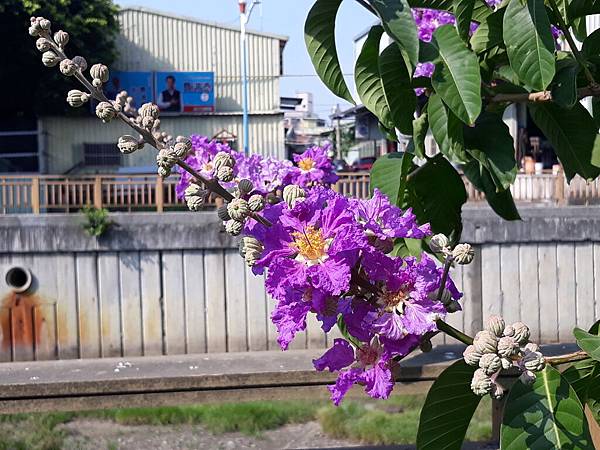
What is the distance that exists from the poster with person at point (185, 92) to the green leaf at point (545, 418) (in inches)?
738

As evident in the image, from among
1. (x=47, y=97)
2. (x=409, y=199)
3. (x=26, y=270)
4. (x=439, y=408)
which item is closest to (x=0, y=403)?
(x=26, y=270)

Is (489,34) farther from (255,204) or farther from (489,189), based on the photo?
(255,204)

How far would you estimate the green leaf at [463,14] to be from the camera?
96 cm

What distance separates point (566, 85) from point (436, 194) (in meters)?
0.27

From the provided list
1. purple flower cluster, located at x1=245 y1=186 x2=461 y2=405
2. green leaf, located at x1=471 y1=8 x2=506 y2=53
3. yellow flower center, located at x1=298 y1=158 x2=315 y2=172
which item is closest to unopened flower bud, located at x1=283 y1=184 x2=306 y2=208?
purple flower cluster, located at x1=245 y1=186 x2=461 y2=405

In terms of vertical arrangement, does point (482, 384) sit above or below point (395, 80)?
below

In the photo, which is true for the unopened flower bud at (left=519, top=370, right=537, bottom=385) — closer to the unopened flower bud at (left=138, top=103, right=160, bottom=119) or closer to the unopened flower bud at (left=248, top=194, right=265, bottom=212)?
the unopened flower bud at (left=248, top=194, right=265, bottom=212)

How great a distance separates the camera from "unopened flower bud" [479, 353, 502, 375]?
62 cm

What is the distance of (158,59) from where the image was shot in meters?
19.5

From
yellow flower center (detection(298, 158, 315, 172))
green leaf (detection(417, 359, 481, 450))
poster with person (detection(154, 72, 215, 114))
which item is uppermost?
poster with person (detection(154, 72, 215, 114))

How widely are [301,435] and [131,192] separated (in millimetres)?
2414

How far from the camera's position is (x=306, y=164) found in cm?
132

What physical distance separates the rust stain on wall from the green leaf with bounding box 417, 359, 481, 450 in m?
4.40

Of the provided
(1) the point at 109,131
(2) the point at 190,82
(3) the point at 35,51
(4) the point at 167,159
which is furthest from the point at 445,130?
(2) the point at 190,82
